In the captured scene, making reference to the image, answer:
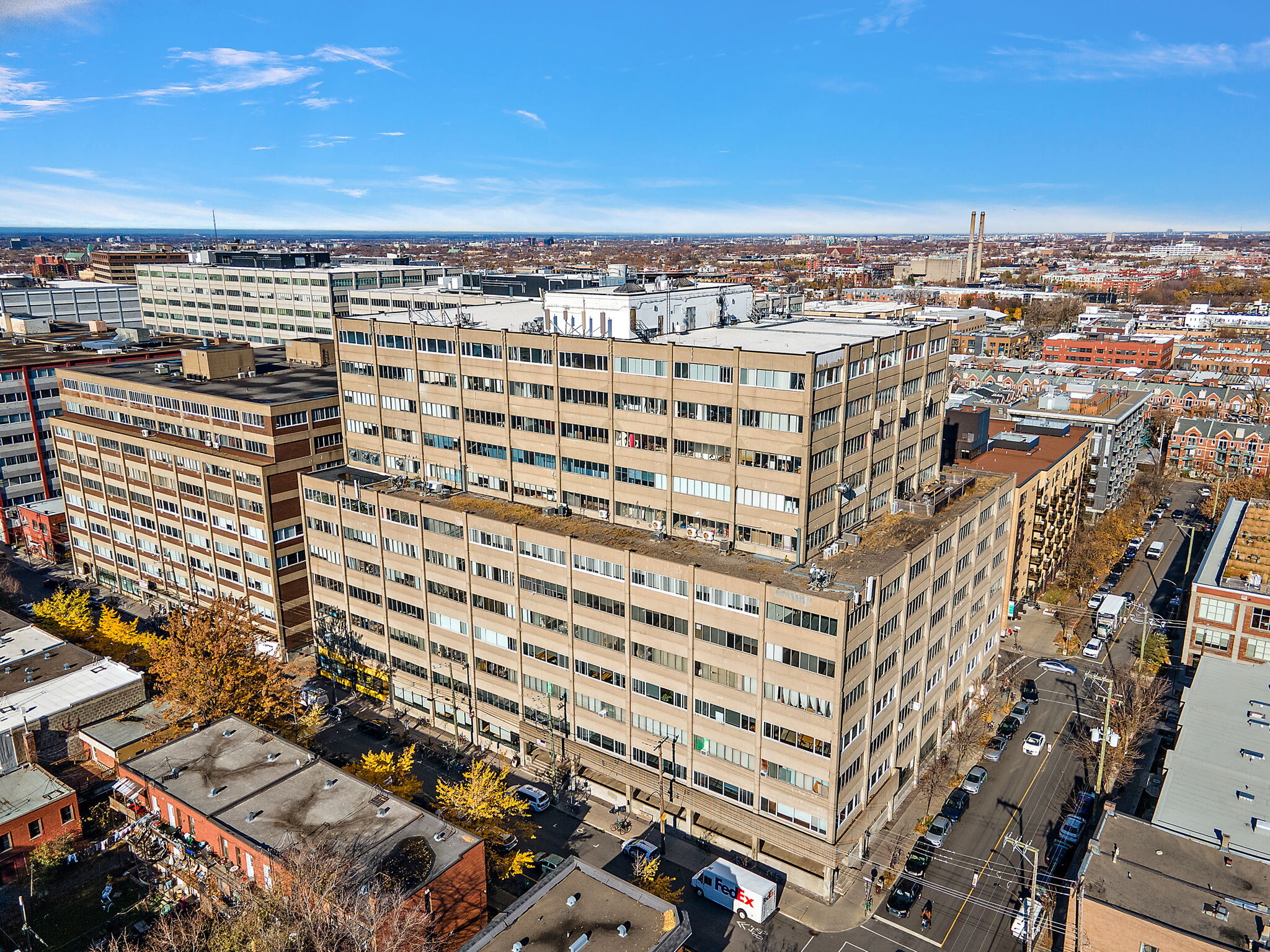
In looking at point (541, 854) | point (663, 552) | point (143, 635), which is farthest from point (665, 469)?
point (143, 635)

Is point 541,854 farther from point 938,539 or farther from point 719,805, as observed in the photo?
point 938,539

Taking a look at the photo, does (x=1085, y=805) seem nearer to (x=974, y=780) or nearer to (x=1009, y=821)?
(x=1009, y=821)

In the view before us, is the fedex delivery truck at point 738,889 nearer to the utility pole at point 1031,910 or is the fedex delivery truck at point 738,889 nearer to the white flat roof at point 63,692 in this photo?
the utility pole at point 1031,910

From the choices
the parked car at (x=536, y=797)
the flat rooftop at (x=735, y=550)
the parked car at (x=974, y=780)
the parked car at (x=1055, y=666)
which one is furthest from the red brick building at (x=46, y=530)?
the parked car at (x=1055, y=666)

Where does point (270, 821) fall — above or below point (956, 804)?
above

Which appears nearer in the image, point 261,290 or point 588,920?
point 588,920

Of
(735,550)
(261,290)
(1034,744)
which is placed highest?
(261,290)

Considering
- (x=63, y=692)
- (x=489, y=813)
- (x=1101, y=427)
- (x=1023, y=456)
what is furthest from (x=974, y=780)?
(x=63, y=692)
